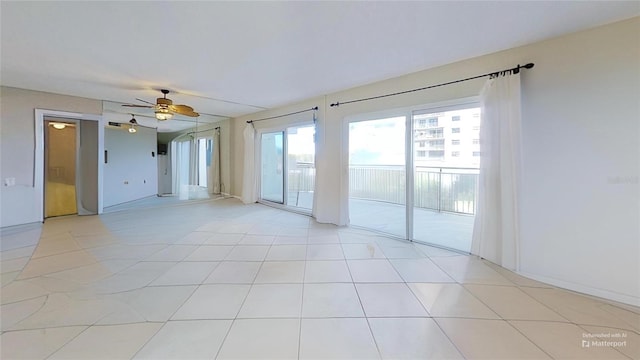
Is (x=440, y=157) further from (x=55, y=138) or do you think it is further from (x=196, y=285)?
(x=55, y=138)

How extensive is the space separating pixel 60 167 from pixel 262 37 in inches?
222

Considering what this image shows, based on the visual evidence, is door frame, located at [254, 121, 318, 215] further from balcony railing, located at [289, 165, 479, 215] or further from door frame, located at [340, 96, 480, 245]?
balcony railing, located at [289, 165, 479, 215]

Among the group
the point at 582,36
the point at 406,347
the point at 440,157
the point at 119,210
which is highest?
the point at 582,36

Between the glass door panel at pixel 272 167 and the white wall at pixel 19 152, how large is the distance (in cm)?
423

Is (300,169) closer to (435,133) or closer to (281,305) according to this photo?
(435,133)

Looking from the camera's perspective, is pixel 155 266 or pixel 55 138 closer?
pixel 155 266

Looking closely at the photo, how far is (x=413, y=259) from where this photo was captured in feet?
10.0

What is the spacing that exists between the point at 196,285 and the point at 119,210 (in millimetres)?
4745

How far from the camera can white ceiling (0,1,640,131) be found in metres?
2.06

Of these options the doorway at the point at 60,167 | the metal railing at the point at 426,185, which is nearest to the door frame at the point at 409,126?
the metal railing at the point at 426,185

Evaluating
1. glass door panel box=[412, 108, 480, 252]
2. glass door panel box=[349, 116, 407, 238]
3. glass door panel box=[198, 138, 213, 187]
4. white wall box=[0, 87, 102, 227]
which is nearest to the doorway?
white wall box=[0, 87, 102, 227]

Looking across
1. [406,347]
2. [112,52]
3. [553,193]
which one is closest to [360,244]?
[406,347]

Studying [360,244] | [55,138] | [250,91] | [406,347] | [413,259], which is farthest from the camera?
[55,138]

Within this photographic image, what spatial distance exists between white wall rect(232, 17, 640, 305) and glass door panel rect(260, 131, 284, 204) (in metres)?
4.54
